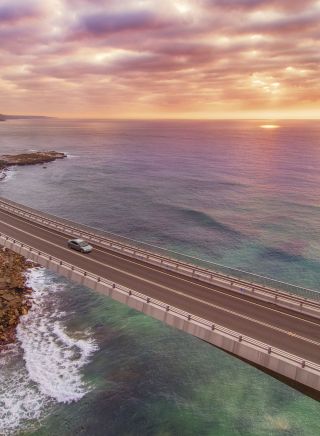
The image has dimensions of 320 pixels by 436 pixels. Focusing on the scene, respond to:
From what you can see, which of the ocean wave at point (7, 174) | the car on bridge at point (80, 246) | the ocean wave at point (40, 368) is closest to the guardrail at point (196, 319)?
the car on bridge at point (80, 246)

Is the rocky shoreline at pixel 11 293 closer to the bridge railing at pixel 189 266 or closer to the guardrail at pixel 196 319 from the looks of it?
the bridge railing at pixel 189 266

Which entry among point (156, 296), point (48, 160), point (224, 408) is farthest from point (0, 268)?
point (48, 160)

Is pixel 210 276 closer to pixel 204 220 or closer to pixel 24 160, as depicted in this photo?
pixel 204 220

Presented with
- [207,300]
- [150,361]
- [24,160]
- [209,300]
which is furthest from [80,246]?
[24,160]

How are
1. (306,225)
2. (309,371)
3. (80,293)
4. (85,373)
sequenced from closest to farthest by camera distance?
1. (309,371)
2. (85,373)
3. (80,293)
4. (306,225)

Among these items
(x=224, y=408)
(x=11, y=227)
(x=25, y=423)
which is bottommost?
(x=25, y=423)

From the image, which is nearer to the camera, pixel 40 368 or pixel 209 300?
pixel 209 300

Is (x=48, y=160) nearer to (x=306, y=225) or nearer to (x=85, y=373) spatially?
(x=306, y=225)
